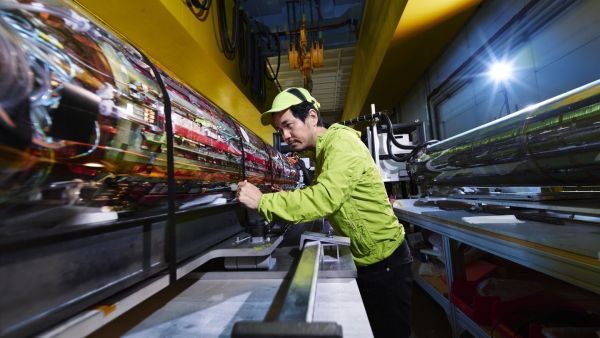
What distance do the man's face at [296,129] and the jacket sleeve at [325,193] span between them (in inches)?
6.9

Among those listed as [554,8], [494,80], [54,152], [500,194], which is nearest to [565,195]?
[500,194]

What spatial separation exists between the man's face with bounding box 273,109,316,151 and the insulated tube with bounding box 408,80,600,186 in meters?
0.81

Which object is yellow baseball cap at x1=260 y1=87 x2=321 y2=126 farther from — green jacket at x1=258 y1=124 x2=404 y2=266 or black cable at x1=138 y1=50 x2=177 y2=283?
black cable at x1=138 y1=50 x2=177 y2=283

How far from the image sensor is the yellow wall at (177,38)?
3.53 feet

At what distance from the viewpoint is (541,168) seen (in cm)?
107

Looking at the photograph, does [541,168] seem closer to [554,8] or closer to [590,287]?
[590,287]

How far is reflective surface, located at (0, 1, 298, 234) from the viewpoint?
380 millimetres

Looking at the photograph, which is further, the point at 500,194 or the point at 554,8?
the point at 500,194

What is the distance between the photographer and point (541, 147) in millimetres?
1021

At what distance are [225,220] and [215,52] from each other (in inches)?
45.8

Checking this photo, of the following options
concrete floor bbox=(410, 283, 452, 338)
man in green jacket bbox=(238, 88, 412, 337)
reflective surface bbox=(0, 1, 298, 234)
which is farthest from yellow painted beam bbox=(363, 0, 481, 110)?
concrete floor bbox=(410, 283, 452, 338)

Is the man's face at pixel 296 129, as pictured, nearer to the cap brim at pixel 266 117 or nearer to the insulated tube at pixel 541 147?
the cap brim at pixel 266 117

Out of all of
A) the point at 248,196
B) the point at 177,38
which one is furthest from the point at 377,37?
the point at 248,196

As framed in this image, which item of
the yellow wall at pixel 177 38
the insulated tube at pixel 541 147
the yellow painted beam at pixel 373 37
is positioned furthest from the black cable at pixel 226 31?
the insulated tube at pixel 541 147
